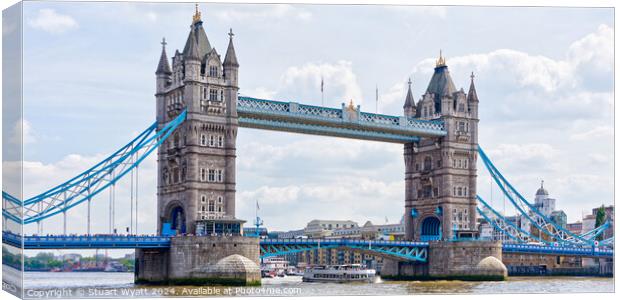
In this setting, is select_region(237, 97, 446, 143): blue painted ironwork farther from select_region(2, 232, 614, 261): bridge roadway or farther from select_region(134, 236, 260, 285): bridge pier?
select_region(134, 236, 260, 285): bridge pier

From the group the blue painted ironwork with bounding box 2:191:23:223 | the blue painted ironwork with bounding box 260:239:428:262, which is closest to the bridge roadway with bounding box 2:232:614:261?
the blue painted ironwork with bounding box 260:239:428:262

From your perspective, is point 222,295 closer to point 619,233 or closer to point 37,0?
point 37,0

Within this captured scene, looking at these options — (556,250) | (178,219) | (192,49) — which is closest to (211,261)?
(178,219)

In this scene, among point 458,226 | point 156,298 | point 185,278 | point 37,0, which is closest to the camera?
point 37,0

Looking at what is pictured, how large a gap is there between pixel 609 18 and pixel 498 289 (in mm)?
29472

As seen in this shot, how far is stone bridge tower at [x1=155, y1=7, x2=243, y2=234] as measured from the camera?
9744 cm

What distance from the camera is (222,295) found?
→ 6975 cm

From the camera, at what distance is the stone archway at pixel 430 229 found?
400 ft

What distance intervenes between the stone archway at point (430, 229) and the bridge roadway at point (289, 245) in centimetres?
611

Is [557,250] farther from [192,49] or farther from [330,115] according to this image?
[192,49]

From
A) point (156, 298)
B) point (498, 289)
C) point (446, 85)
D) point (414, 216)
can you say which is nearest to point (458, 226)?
point (414, 216)

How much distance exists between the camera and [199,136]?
322 ft

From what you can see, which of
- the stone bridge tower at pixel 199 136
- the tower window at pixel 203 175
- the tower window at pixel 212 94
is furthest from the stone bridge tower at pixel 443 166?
the tower window at pixel 203 175

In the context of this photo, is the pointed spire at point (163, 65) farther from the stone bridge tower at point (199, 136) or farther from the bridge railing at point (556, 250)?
the bridge railing at point (556, 250)
